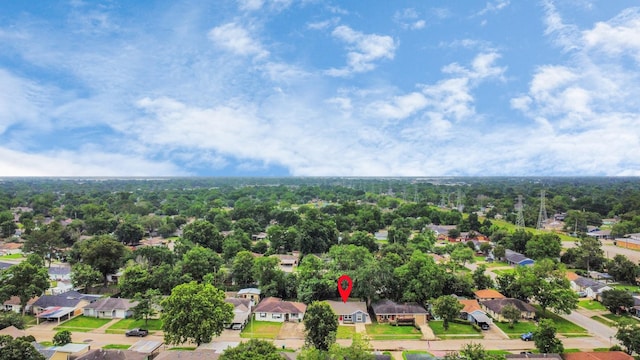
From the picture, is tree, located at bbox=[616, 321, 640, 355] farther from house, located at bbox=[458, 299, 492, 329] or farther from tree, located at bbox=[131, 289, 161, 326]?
tree, located at bbox=[131, 289, 161, 326]

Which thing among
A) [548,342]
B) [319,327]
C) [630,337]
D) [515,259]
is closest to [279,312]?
[319,327]

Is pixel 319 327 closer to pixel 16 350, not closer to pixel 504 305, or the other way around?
pixel 16 350

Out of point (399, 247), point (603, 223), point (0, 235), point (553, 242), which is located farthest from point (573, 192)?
point (0, 235)

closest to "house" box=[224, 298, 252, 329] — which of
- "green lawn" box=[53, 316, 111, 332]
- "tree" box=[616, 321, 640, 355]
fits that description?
"green lawn" box=[53, 316, 111, 332]

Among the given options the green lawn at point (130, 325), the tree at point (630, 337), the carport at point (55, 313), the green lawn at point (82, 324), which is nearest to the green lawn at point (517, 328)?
the tree at point (630, 337)

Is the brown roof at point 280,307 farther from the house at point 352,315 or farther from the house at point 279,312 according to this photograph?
the house at point 352,315
